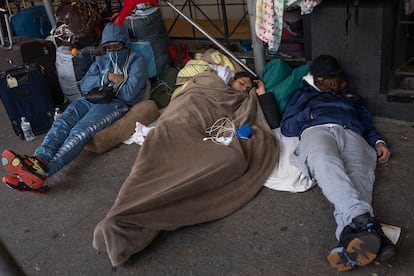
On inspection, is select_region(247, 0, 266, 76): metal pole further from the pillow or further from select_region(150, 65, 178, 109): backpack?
select_region(150, 65, 178, 109): backpack

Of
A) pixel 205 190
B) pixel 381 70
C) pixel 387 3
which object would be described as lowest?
pixel 205 190

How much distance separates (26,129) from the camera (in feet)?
12.3

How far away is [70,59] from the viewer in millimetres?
3977

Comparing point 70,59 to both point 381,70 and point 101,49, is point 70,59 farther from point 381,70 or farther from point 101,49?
point 381,70

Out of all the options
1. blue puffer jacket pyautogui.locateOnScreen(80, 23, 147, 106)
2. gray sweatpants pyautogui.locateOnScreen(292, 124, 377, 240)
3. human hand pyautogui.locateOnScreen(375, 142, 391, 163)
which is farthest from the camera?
blue puffer jacket pyautogui.locateOnScreen(80, 23, 147, 106)

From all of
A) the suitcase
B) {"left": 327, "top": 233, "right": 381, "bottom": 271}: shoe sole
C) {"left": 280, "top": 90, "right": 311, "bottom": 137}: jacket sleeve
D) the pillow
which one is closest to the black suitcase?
the suitcase

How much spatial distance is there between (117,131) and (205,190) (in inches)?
49.4

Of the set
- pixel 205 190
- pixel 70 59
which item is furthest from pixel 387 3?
pixel 70 59

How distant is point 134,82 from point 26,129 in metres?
1.08

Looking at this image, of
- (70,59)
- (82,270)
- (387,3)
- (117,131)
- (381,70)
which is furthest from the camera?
(70,59)

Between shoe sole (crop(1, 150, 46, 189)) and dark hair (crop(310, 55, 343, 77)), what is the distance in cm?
199

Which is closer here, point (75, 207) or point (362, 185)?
point (362, 185)

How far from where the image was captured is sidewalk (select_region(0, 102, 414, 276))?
2.09 m

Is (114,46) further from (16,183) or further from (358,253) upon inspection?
(358,253)
